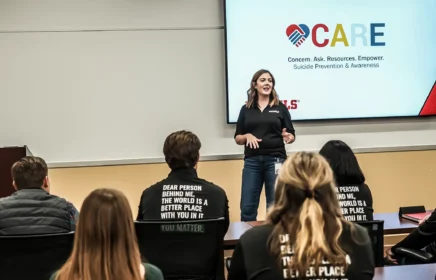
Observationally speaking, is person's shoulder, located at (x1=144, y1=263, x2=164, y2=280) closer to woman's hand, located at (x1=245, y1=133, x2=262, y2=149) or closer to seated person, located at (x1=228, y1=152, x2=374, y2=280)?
seated person, located at (x1=228, y1=152, x2=374, y2=280)

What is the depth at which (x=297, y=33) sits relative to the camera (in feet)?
16.5

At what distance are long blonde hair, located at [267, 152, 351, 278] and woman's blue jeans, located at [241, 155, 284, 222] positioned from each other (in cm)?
275

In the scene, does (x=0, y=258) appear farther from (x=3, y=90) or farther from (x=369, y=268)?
(x=3, y=90)

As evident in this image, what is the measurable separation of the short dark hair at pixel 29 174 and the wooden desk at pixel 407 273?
64.2 inches

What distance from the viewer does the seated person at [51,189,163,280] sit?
1.45m

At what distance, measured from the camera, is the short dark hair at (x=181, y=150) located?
2650mm

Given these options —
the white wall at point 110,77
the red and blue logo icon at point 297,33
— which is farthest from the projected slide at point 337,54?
the white wall at point 110,77

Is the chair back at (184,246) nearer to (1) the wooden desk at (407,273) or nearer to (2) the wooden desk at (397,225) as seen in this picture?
(1) the wooden desk at (407,273)

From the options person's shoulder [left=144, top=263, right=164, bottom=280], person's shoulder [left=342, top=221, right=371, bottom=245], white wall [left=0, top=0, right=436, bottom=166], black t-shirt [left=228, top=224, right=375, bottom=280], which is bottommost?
person's shoulder [left=144, top=263, right=164, bottom=280]

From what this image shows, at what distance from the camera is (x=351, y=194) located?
2568mm

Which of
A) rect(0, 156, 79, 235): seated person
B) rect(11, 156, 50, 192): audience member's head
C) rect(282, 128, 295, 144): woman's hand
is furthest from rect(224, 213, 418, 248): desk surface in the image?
rect(282, 128, 295, 144): woman's hand

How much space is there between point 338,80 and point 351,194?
9.05ft

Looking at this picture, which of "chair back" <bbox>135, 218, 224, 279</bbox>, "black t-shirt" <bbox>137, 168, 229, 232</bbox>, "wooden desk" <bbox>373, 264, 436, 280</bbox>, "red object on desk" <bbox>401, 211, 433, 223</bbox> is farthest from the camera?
"red object on desk" <bbox>401, 211, 433, 223</bbox>

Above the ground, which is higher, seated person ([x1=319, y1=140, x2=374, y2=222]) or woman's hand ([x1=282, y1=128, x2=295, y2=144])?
woman's hand ([x1=282, y1=128, x2=295, y2=144])
